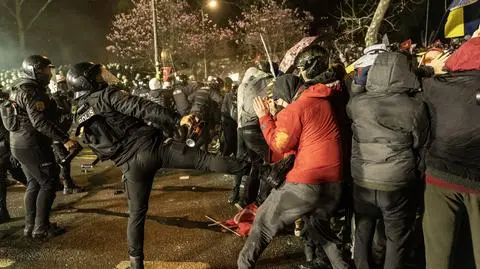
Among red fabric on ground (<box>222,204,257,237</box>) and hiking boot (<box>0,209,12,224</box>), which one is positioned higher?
hiking boot (<box>0,209,12,224</box>)

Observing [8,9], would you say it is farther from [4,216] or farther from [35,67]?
[35,67]

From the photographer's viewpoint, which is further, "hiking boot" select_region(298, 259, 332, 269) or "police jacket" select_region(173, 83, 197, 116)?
"police jacket" select_region(173, 83, 197, 116)

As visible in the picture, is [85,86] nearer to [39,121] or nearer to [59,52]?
[39,121]

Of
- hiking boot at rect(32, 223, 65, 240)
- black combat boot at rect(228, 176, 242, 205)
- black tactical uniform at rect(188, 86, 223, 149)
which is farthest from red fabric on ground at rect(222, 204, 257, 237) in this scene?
black tactical uniform at rect(188, 86, 223, 149)

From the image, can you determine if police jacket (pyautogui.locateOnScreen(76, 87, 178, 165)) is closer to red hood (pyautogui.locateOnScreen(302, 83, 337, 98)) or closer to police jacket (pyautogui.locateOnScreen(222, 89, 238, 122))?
red hood (pyautogui.locateOnScreen(302, 83, 337, 98))

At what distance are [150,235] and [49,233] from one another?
4.44 ft

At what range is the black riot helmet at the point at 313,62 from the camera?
3350mm

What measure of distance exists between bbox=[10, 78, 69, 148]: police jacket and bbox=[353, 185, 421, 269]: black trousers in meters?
3.50

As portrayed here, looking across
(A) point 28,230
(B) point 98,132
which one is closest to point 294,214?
(B) point 98,132

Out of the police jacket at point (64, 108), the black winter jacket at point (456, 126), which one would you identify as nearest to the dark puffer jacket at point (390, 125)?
the black winter jacket at point (456, 126)

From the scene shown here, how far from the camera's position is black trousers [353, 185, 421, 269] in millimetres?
3369

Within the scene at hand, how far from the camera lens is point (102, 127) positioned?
394cm

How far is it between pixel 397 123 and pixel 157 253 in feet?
10.3

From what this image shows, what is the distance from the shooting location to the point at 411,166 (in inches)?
130
